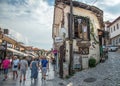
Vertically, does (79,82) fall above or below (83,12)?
below

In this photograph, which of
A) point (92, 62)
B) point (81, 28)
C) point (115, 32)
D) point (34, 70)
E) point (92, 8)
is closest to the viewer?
point (34, 70)

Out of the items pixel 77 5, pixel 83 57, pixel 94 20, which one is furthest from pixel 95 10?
pixel 83 57

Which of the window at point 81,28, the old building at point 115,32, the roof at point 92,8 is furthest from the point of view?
the old building at point 115,32

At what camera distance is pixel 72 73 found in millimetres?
16875

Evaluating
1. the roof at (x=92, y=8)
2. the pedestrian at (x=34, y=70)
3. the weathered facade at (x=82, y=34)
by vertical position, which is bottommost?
the pedestrian at (x=34, y=70)

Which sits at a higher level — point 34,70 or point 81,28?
point 81,28

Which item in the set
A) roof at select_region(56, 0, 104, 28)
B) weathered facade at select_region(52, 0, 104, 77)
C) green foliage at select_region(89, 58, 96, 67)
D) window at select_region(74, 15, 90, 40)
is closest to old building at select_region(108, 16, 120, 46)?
roof at select_region(56, 0, 104, 28)

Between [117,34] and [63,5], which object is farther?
[117,34]

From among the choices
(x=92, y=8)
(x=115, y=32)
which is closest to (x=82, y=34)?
(x=92, y=8)

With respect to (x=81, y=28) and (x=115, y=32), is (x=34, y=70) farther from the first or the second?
(x=115, y=32)

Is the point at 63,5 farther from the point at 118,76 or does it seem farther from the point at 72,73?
the point at 118,76

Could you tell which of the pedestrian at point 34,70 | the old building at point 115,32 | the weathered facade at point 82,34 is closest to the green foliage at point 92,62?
the weathered facade at point 82,34

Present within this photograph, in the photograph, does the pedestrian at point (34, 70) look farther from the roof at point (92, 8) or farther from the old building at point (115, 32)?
the old building at point (115, 32)

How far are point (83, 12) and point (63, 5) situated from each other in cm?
204
